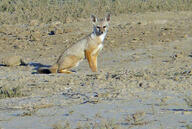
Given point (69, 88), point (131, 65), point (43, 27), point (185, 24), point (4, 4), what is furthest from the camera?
point (4, 4)

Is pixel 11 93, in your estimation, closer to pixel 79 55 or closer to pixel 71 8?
pixel 79 55

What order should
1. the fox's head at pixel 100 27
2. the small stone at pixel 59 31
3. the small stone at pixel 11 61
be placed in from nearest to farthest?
the fox's head at pixel 100 27
the small stone at pixel 11 61
the small stone at pixel 59 31

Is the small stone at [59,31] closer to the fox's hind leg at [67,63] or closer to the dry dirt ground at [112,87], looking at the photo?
the dry dirt ground at [112,87]

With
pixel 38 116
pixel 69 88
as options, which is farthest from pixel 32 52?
pixel 38 116

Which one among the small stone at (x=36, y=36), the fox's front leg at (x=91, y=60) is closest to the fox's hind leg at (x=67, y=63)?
the fox's front leg at (x=91, y=60)

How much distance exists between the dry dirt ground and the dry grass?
13.3ft

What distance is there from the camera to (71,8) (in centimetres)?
2291

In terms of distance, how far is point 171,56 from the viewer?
13.7 m

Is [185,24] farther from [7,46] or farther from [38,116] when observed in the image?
[38,116]

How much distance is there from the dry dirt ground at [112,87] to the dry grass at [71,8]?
13.3ft

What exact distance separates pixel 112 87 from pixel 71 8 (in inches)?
571

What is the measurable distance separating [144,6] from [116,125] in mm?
16534

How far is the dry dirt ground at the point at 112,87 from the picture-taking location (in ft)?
22.0

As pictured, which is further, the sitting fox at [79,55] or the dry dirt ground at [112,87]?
the sitting fox at [79,55]
